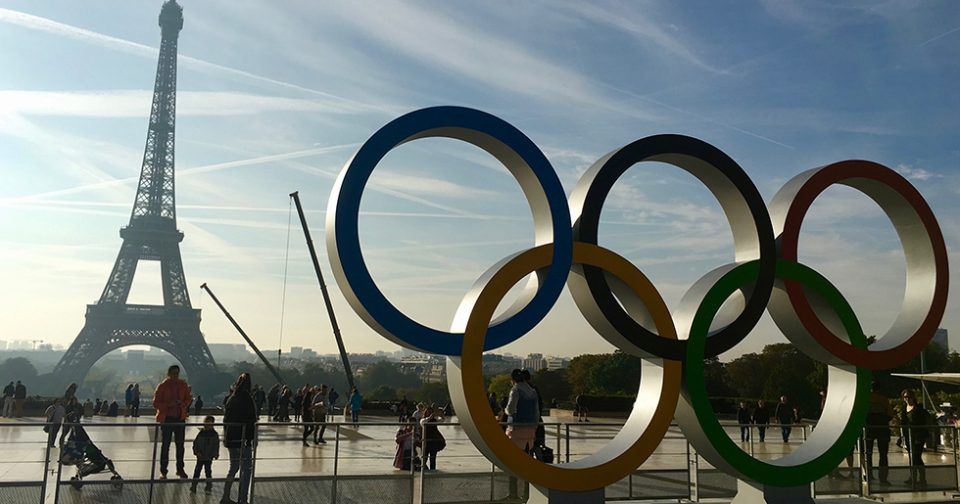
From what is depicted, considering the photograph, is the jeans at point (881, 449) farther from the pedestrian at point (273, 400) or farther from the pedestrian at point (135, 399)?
the pedestrian at point (135, 399)

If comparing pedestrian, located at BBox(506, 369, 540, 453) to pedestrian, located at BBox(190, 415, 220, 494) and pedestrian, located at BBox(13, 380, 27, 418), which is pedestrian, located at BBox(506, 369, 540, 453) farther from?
pedestrian, located at BBox(13, 380, 27, 418)

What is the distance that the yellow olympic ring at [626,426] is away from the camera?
27.5 ft

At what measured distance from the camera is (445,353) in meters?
8.39

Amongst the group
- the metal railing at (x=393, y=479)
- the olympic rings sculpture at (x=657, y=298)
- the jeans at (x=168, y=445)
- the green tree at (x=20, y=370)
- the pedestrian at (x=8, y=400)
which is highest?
the olympic rings sculpture at (x=657, y=298)

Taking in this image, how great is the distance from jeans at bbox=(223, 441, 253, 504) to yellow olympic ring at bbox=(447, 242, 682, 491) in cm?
293

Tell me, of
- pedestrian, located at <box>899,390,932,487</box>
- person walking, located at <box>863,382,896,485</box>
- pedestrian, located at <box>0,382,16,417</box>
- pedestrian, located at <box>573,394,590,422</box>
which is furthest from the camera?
pedestrian, located at <box>573,394,590,422</box>

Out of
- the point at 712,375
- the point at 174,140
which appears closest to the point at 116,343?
the point at 174,140

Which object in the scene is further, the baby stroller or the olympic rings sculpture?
the baby stroller

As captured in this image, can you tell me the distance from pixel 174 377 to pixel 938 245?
11.1 metres

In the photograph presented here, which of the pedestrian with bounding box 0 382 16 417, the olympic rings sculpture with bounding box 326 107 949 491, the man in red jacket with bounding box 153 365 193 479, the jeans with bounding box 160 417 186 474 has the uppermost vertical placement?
the olympic rings sculpture with bounding box 326 107 949 491

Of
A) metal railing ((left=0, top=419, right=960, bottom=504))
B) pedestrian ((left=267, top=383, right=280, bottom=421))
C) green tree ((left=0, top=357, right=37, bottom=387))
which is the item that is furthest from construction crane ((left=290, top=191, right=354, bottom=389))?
green tree ((left=0, top=357, right=37, bottom=387))

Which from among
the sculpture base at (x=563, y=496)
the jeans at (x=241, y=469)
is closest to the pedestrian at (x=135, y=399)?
the jeans at (x=241, y=469)

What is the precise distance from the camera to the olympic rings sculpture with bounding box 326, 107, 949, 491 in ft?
27.5

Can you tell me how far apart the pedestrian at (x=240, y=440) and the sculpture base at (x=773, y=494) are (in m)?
6.50
